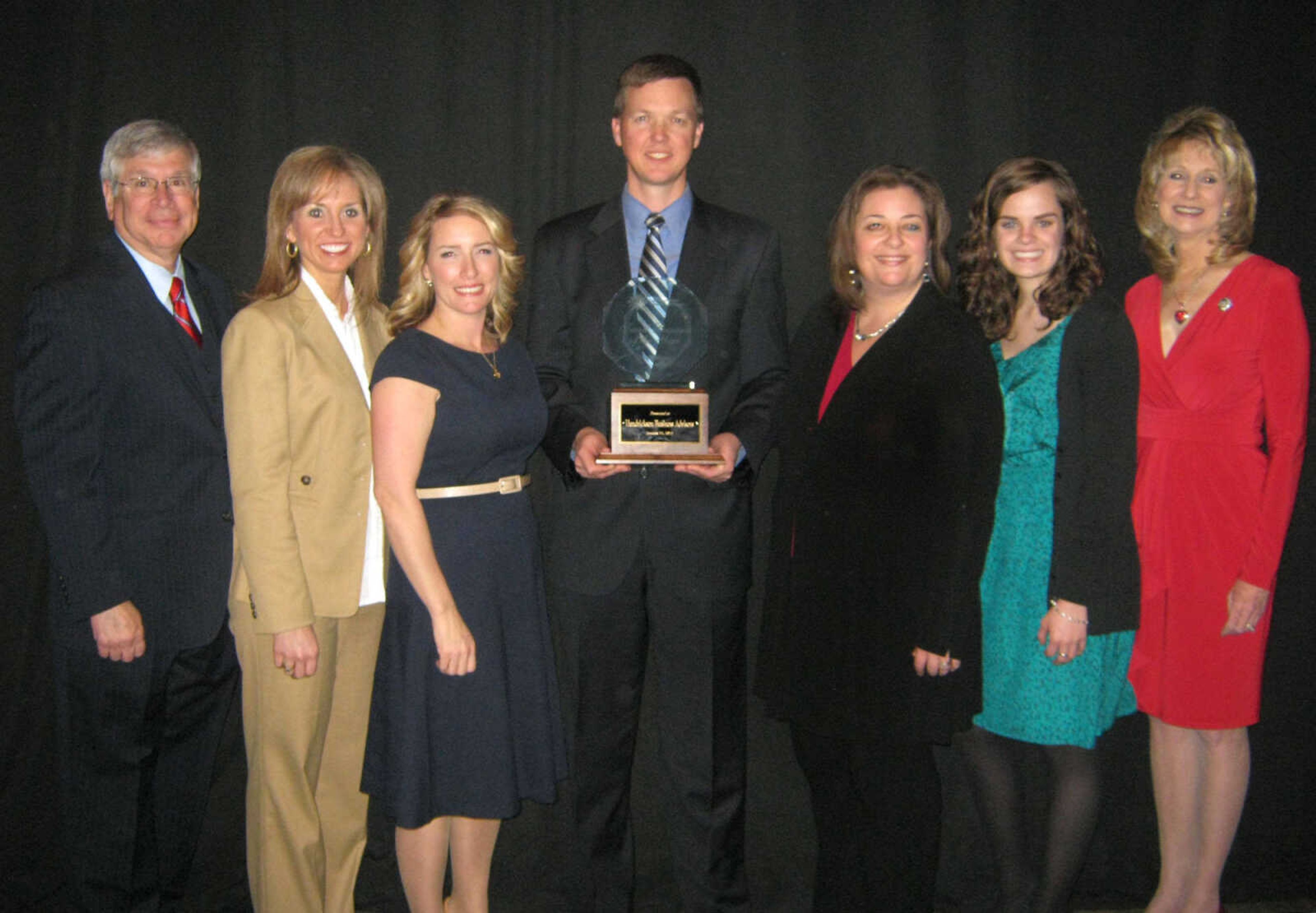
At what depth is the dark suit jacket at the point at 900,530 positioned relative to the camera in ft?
6.31

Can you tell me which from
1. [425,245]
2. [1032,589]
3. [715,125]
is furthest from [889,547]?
[715,125]

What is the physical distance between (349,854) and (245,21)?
2.31m

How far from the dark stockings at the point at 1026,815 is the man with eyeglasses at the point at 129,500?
6.24 ft

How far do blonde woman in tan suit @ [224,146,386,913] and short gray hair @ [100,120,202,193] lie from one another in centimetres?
32

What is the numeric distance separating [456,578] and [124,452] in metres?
0.83

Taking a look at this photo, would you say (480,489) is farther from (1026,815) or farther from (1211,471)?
(1211,471)

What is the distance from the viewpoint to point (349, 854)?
2273 mm

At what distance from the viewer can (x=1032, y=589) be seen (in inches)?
83.4

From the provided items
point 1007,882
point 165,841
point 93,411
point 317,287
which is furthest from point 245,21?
point 1007,882

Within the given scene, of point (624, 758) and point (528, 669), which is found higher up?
point (528, 669)

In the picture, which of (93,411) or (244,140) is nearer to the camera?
(93,411)

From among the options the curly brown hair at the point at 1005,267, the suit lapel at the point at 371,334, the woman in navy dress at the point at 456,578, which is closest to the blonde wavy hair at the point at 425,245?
the woman in navy dress at the point at 456,578

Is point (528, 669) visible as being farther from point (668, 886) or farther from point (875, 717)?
point (668, 886)

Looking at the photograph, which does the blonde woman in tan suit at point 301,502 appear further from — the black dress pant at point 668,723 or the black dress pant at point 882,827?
the black dress pant at point 882,827
